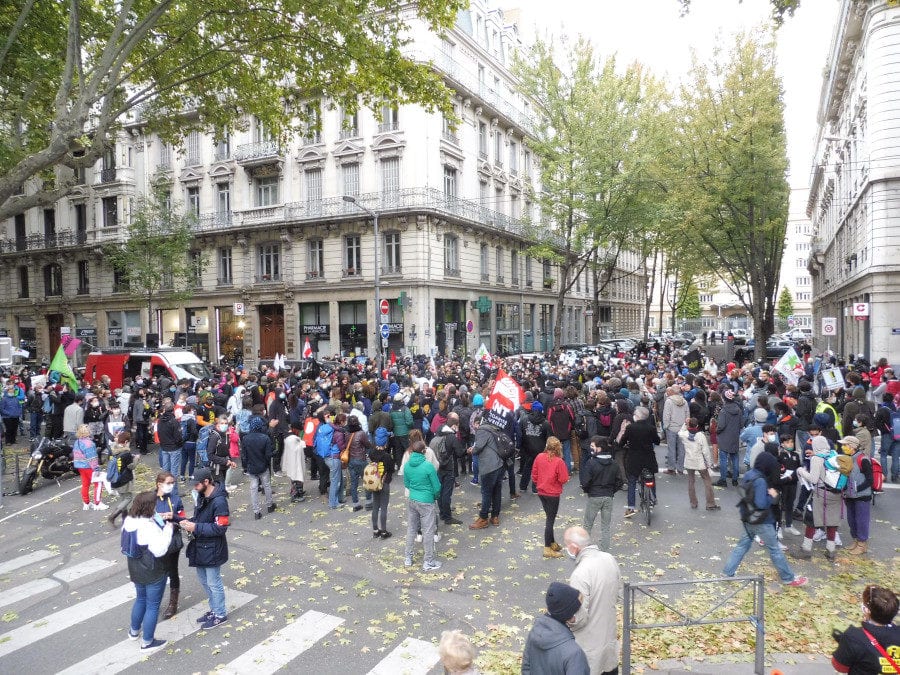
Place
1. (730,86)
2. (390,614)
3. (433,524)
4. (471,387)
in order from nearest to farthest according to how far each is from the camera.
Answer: (390,614) → (433,524) → (471,387) → (730,86)

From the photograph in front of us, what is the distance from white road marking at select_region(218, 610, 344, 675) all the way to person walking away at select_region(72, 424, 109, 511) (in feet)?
21.9

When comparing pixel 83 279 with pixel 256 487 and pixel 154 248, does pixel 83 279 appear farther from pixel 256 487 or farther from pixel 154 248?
pixel 256 487

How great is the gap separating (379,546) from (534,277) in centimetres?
3856

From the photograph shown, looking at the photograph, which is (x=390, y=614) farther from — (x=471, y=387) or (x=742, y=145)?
(x=742, y=145)

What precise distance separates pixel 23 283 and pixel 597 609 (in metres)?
53.6

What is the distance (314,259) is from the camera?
34344mm

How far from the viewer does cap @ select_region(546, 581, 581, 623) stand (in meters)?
3.63

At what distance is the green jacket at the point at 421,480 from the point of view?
7641 mm

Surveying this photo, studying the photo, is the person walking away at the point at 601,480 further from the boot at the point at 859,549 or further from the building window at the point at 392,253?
the building window at the point at 392,253

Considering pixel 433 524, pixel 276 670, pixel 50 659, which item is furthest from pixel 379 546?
pixel 50 659

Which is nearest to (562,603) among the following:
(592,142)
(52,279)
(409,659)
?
(409,659)

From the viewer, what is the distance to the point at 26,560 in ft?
27.0

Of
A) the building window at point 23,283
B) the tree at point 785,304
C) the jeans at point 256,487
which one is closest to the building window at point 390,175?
the jeans at point 256,487

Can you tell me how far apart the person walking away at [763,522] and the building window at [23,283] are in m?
52.8
